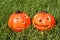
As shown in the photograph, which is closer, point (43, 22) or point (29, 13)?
point (43, 22)

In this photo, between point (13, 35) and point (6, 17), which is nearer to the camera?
point (13, 35)

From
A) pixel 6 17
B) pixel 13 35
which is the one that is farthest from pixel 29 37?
pixel 6 17

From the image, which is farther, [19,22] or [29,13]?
[29,13]

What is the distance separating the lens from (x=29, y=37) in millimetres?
3410

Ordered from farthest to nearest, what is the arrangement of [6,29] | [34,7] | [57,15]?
[34,7] < [57,15] < [6,29]

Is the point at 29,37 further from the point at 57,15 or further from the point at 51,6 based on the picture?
the point at 51,6

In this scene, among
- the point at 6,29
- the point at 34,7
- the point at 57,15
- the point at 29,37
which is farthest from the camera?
the point at 34,7

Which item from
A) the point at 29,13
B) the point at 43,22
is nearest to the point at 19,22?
the point at 43,22

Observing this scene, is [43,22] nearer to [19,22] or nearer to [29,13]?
[19,22]

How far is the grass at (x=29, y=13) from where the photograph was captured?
135 inches

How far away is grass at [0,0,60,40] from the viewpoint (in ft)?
11.2

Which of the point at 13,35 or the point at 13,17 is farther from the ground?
the point at 13,17

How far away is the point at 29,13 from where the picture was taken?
405 cm

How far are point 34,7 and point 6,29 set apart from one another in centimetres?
88
